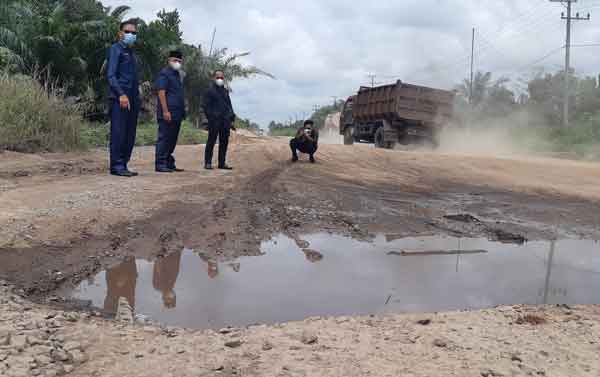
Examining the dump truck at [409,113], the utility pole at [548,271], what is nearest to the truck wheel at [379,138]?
the dump truck at [409,113]

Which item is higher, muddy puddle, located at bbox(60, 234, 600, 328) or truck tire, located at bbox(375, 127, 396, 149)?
truck tire, located at bbox(375, 127, 396, 149)

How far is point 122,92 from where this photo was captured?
20.3ft

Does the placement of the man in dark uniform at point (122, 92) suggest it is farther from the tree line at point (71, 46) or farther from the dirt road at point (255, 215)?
the tree line at point (71, 46)

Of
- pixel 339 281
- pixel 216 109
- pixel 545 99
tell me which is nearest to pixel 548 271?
pixel 339 281

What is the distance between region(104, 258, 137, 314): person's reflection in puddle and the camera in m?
2.83

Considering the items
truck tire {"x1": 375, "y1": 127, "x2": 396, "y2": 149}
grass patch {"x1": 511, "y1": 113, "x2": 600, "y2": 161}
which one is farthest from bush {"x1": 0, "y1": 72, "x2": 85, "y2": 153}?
grass patch {"x1": 511, "y1": 113, "x2": 600, "y2": 161}

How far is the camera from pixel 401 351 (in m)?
2.18

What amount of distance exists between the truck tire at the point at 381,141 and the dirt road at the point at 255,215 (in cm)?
755

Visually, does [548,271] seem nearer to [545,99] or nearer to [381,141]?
[381,141]

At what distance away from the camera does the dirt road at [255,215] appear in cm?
237

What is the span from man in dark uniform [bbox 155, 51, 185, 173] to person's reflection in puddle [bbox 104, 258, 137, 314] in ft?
13.1

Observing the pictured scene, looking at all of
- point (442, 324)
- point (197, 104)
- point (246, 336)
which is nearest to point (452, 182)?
point (442, 324)

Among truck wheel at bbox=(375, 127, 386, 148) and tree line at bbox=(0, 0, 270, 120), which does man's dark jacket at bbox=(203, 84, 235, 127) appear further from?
truck wheel at bbox=(375, 127, 386, 148)

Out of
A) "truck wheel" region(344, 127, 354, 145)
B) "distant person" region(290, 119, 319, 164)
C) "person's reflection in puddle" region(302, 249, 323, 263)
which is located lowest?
"person's reflection in puddle" region(302, 249, 323, 263)
